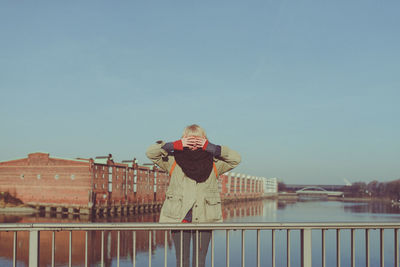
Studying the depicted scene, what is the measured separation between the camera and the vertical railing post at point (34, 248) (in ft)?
15.4

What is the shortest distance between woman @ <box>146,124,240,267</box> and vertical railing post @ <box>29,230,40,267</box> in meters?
1.50

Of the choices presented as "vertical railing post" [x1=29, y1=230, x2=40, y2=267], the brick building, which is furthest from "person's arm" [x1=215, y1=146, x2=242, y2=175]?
the brick building

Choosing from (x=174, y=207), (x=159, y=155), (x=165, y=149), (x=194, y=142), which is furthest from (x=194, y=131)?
(x=174, y=207)

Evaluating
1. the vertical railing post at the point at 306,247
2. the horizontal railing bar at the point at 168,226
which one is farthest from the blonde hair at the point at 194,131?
the vertical railing post at the point at 306,247

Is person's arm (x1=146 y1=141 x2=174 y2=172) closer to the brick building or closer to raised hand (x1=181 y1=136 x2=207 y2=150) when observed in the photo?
raised hand (x1=181 y1=136 x2=207 y2=150)

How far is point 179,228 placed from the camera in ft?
14.8

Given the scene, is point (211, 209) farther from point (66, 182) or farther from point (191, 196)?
point (66, 182)

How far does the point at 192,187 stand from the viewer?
14.9ft

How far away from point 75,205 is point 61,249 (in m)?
22.5

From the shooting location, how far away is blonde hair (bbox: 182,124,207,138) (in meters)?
4.46

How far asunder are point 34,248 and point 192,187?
1992 millimetres

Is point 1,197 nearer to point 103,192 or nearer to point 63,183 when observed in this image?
point 63,183

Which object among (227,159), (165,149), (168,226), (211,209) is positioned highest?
(165,149)

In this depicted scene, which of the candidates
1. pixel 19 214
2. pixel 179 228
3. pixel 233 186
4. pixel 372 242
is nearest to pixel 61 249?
pixel 19 214
